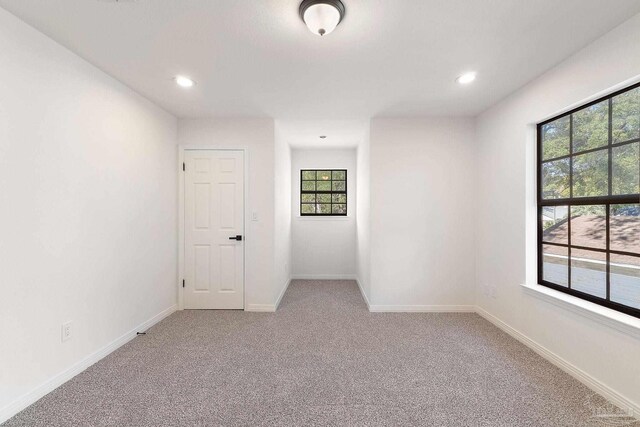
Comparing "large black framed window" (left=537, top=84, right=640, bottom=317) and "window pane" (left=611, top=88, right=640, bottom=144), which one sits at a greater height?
A: "window pane" (left=611, top=88, right=640, bottom=144)

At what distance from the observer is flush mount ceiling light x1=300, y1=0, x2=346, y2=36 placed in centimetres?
154

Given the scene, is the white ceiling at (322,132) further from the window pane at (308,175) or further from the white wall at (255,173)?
the window pane at (308,175)

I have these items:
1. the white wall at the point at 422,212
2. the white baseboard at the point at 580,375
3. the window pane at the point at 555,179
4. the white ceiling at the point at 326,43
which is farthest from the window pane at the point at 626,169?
the white wall at the point at 422,212

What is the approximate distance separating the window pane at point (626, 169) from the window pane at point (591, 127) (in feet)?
0.50

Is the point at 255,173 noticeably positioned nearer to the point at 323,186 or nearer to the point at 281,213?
the point at 281,213

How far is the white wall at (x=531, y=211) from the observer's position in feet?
5.84

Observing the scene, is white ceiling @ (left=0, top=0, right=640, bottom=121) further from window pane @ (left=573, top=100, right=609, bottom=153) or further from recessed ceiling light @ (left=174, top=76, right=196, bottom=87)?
window pane @ (left=573, top=100, right=609, bottom=153)

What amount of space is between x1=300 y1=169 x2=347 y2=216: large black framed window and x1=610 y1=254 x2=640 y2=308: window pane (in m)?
3.81

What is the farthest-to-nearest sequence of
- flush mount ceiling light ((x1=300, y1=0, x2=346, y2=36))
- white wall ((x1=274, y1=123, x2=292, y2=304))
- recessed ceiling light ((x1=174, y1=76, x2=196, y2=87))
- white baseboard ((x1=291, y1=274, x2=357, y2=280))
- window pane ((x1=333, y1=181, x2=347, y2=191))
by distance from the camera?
window pane ((x1=333, y1=181, x2=347, y2=191))
white baseboard ((x1=291, y1=274, x2=357, y2=280))
white wall ((x1=274, y1=123, x2=292, y2=304))
recessed ceiling light ((x1=174, y1=76, x2=196, y2=87))
flush mount ceiling light ((x1=300, y1=0, x2=346, y2=36))

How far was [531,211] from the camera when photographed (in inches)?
103

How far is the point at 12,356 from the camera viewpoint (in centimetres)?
169

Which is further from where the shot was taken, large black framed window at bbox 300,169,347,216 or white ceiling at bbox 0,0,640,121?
large black framed window at bbox 300,169,347,216

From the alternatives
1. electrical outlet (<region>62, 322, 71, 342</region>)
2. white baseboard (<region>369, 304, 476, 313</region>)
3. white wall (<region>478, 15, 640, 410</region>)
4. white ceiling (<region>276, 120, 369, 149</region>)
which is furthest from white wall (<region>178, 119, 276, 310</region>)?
white wall (<region>478, 15, 640, 410</region>)

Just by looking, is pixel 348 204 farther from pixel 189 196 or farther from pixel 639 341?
pixel 639 341
